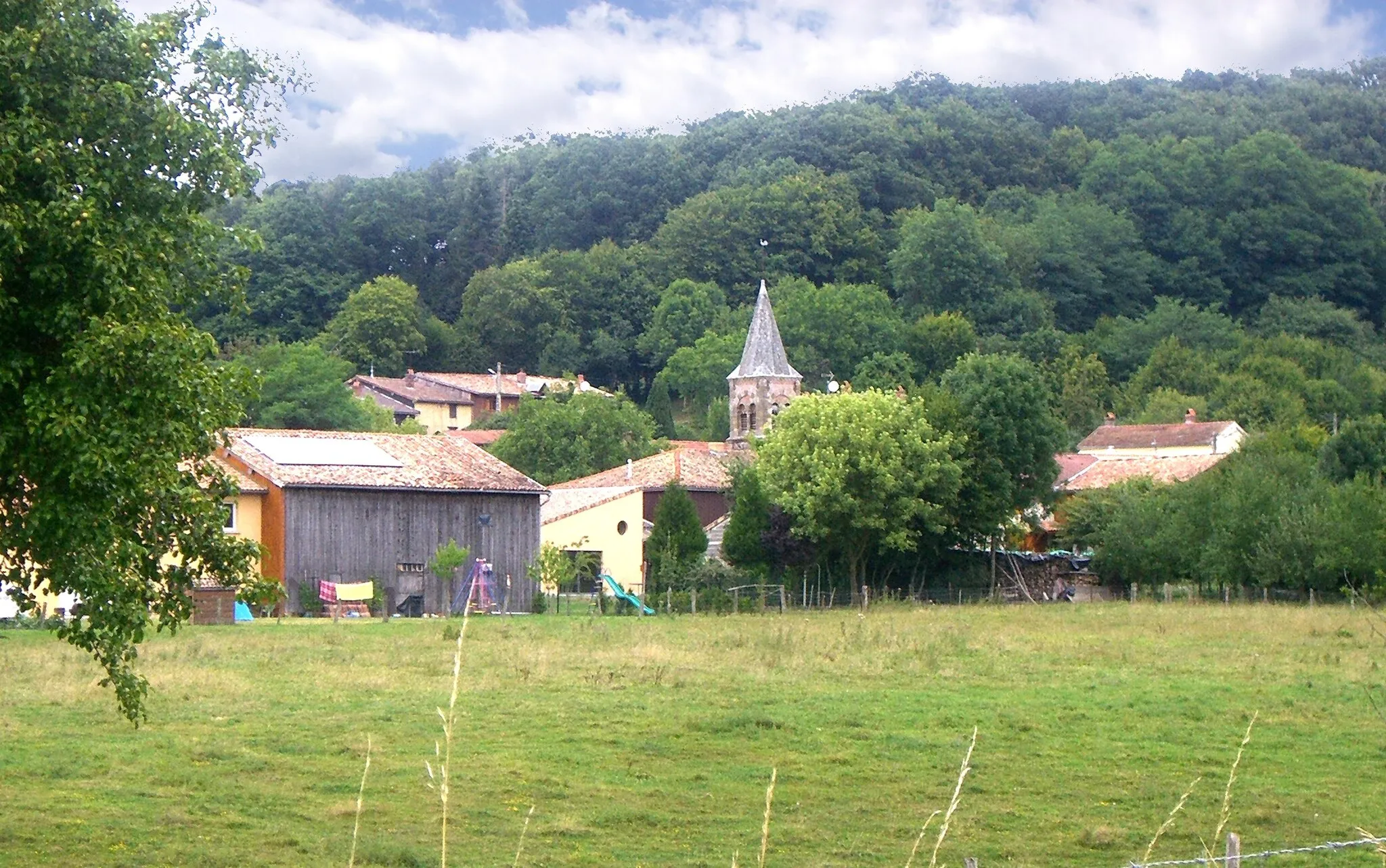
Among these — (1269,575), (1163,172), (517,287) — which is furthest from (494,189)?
(1269,575)

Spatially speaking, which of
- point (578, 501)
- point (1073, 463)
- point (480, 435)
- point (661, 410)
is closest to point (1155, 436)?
point (1073, 463)

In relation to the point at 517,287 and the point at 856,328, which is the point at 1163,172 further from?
the point at 517,287

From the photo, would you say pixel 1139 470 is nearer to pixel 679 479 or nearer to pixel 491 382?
pixel 679 479

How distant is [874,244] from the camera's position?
118 meters

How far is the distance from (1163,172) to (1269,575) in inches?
3111

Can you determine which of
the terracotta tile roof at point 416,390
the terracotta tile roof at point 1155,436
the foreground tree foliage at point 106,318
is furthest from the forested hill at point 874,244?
the foreground tree foliage at point 106,318

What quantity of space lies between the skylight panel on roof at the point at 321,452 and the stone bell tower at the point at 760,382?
24.0 m

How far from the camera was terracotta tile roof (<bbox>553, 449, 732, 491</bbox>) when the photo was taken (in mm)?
59844

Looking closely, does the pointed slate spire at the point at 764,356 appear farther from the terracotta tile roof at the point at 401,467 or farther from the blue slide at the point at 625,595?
the blue slide at the point at 625,595

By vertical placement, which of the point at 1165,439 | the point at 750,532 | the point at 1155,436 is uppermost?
the point at 1155,436

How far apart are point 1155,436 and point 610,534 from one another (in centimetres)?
3808

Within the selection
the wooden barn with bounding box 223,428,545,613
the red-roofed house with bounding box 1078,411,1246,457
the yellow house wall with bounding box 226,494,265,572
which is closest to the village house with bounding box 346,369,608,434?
the red-roofed house with bounding box 1078,411,1246,457

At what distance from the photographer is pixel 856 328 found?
100250 millimetres

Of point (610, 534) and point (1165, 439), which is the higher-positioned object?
point (1165, 439)
